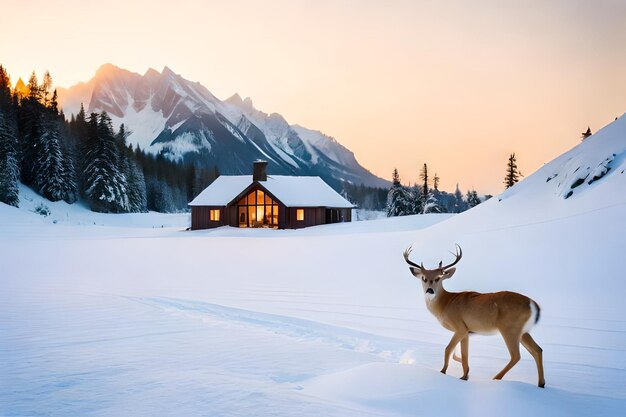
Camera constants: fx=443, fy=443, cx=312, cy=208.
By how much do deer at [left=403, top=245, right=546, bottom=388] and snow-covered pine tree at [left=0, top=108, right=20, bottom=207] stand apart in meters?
58.8

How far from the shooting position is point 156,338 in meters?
7.06

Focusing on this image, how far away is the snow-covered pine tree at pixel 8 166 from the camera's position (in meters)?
51.4

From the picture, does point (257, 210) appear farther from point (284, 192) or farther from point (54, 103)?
point (54, 103)

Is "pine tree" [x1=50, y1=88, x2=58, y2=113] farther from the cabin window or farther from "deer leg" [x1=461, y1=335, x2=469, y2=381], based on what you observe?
"deer leg" [x1=461, y1=335, x2=469, y2=381]

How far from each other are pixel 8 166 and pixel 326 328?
58.4m

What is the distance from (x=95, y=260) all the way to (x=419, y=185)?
65.2 metres

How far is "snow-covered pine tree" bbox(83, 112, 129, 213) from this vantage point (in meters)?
64.2

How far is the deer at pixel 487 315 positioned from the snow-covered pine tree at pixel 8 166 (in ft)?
193

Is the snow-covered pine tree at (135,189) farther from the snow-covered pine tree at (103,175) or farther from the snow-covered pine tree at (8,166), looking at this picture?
the snow-covered pine tree at (8,166)

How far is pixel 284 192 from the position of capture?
47.7 m

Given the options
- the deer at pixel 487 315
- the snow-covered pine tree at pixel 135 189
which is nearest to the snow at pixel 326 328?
the deer at pixel 487 315

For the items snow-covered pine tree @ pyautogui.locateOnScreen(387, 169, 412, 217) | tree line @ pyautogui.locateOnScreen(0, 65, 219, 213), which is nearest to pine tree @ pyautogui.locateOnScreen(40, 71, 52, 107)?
tree line @ pyautogui.locateOnScreen(0, 65, 219, 213)

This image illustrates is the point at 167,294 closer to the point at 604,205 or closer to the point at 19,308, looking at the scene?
the point at 19,308

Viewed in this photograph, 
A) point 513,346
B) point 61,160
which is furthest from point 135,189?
point 513,346
